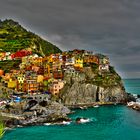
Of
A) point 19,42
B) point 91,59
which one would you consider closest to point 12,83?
point 91,59

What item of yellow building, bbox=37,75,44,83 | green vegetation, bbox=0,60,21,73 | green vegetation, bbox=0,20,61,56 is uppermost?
green vegetation, bbox=0,20,61,56

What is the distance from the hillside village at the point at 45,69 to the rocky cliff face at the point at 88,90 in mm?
2011

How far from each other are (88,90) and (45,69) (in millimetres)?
16758

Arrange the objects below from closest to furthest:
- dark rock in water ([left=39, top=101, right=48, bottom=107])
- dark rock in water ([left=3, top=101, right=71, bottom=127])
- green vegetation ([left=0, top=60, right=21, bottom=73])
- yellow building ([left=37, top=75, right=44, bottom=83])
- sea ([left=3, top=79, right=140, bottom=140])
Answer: sea ([left=3, top=79, right=140, bottom=140]) → dark rock in water ([left=3, top=101, right=71, bottom=127]) → dark rock in water ([left=39, top=101, right=48, bottom=107]) → yellow building ([left=37, top=75, right=44, bottom=83]) → green vegetation ([left=0, top=60, right=21, bottom=73])

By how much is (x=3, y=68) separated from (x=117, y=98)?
40.4 meters

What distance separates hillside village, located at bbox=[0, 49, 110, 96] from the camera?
337 ft

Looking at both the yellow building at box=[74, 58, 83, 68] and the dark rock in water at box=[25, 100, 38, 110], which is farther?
the yellow building at box=[74, 58, 83, 68]

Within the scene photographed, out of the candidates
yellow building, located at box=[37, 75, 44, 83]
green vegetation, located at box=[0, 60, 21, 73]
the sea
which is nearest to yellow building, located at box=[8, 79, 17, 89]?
yellow building, located at box=[37, 75, 44, 83]

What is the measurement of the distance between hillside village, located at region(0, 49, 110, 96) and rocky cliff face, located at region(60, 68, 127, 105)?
6.60ft

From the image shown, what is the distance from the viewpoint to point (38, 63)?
118 metres

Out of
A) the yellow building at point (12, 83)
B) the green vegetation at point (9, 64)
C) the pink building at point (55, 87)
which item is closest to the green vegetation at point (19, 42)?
the green vegetation at point (9, 64)

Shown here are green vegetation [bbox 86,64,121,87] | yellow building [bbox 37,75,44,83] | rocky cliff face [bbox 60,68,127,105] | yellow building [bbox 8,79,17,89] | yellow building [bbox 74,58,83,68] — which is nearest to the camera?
rocky cliff face [bbox 60,68,127,105]

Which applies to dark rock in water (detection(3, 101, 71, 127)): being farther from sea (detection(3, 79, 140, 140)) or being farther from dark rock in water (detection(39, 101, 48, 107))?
sea (detection(3, 79, 140, 140))

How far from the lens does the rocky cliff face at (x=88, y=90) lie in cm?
10262
